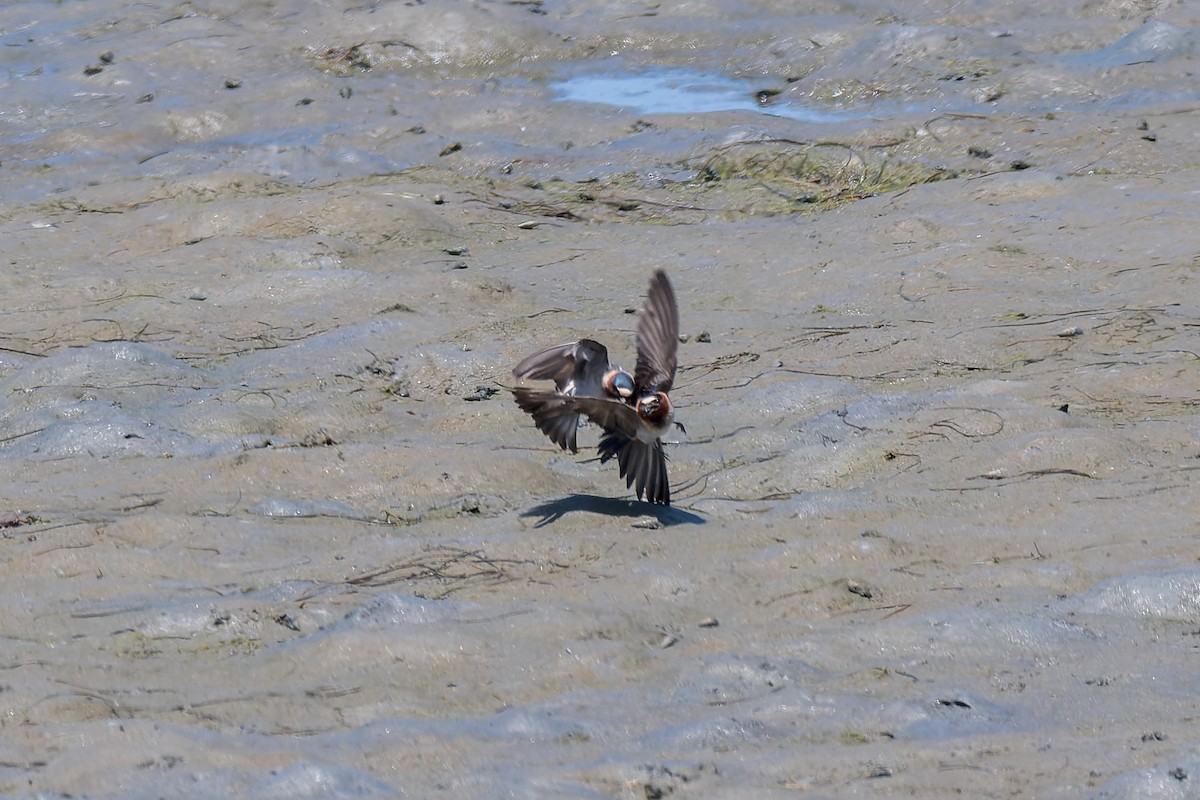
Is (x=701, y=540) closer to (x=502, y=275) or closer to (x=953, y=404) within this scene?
(x=953, y=404)

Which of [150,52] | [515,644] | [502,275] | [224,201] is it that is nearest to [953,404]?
[515,644]

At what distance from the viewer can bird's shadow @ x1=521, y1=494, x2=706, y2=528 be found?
18.4 ft

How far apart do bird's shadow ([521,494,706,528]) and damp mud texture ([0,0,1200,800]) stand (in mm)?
36

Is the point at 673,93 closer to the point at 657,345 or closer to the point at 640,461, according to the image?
the point at 657,345

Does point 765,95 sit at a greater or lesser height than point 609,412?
lesser

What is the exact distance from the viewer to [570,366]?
6.25 metres

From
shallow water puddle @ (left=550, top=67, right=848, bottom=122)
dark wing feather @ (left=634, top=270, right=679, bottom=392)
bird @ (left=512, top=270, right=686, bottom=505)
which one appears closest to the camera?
bird @ (left=512, top=270, right=686, bottom=505)

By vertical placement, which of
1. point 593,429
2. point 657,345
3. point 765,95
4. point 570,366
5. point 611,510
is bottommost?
point 593,429

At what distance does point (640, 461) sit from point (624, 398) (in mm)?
304

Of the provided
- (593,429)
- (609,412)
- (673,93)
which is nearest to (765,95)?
(673,93)

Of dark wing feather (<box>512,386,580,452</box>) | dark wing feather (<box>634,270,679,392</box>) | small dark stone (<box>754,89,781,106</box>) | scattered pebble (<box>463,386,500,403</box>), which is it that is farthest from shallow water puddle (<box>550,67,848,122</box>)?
dark wing feather (<box>512,386,580,452</box>)

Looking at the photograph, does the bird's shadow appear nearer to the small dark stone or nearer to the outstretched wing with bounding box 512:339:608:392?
the outstretched wing with bounding box 512:339:608:392

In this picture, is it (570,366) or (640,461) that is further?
(570,366)

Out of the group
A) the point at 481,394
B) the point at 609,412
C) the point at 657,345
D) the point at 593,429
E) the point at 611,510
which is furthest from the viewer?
the point at 481,394
